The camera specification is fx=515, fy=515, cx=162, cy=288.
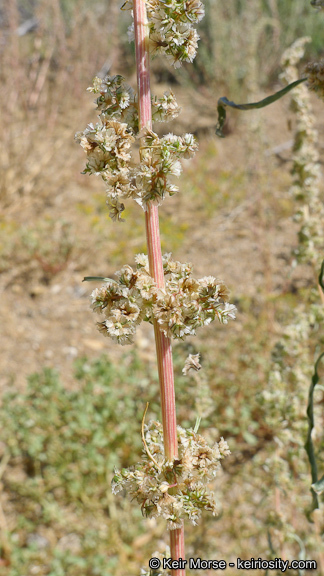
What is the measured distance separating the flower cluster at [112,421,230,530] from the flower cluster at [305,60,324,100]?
600mm

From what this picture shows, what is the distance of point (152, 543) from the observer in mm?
2162

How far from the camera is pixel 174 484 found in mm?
717

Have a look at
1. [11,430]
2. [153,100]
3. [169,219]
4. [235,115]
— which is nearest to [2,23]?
[235,115]

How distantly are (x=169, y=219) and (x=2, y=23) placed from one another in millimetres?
3474

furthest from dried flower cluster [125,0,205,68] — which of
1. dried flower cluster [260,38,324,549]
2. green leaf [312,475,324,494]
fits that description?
dried flower cluster [260,38,324,549]

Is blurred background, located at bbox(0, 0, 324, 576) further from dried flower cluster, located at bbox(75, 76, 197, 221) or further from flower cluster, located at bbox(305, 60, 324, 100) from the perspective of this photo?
dried flower cluster, located at bbox(75, 76, 197, 221)

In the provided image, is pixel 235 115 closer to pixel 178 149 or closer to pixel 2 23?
pixel 2 23

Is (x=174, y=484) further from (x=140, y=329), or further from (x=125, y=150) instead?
(x=140, y=329)

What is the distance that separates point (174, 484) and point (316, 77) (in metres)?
0.67

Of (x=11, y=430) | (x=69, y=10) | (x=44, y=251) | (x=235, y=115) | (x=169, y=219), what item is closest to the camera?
(x=11, y=430)

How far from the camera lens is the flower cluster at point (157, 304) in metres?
0.68

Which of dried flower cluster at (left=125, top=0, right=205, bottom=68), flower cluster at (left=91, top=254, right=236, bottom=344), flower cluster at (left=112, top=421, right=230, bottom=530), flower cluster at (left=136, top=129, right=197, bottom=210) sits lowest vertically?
flower cluster at (left=112, top=421, right=230, bottom=530)

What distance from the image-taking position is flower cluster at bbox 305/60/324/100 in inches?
33.0

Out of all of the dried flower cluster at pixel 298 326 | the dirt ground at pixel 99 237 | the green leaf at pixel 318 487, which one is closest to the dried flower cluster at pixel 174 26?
the green leaf at pixel 318 487
